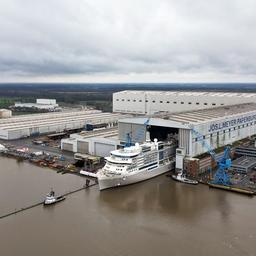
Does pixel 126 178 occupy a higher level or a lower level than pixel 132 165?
lower

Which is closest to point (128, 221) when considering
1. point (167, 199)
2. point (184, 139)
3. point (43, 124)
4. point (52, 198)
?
point (167, 199)

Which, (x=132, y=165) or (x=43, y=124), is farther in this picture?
(x=43, y=124)

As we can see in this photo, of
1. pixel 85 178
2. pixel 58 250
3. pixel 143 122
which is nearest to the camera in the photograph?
pixel 58 250

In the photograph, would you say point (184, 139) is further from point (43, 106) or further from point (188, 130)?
point (43, 106)

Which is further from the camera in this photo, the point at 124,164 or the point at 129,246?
the point at 124,164

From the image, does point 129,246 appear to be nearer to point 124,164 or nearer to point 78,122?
point 124,164

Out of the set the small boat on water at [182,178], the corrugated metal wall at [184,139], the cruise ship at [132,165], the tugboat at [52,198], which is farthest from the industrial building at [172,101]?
the tugboat at [52,198]

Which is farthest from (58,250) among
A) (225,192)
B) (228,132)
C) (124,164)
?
(228,132)
